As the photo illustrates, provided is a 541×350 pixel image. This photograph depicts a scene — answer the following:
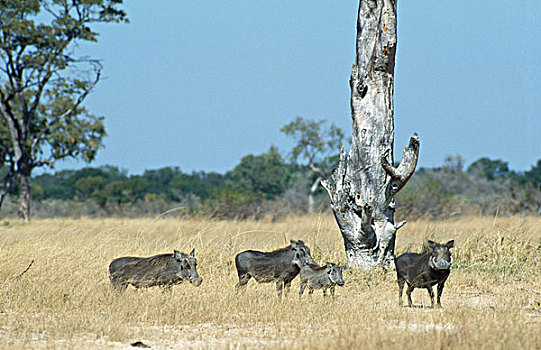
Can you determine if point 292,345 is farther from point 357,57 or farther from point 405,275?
point 357,57

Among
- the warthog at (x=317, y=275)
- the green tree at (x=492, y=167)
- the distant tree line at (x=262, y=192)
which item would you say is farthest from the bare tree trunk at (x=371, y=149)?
the green tree at (x=492, y=167)

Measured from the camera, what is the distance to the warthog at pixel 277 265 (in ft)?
27.9

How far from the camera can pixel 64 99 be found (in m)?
30.9

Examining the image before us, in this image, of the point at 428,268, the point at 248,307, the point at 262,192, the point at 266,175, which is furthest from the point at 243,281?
the point at 266,175

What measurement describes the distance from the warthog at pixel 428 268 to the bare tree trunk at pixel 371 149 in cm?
267

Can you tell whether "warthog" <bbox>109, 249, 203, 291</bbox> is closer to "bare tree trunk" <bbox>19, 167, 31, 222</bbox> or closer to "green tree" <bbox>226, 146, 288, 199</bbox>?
"bare tree trunk" <bbox>19, 167, 31, 222</bbox>

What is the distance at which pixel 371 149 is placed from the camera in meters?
10.9

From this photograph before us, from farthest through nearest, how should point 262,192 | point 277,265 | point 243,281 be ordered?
1. point 262,192
2. point 243,281
3. point 277,265

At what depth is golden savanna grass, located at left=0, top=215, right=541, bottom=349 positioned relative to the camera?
19.4 feet

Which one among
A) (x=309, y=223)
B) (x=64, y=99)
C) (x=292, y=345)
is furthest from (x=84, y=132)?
(x=292, y=345)

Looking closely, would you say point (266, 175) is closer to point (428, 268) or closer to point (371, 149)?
point (371, 149)

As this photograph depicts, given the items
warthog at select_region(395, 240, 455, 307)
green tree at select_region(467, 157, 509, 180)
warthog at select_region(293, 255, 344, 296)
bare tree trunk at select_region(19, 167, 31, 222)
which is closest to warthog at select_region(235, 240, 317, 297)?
warthog at select_region(293, 255, 344, 296)

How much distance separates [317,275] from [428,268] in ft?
5.16

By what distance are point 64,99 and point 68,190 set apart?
2696 cm
